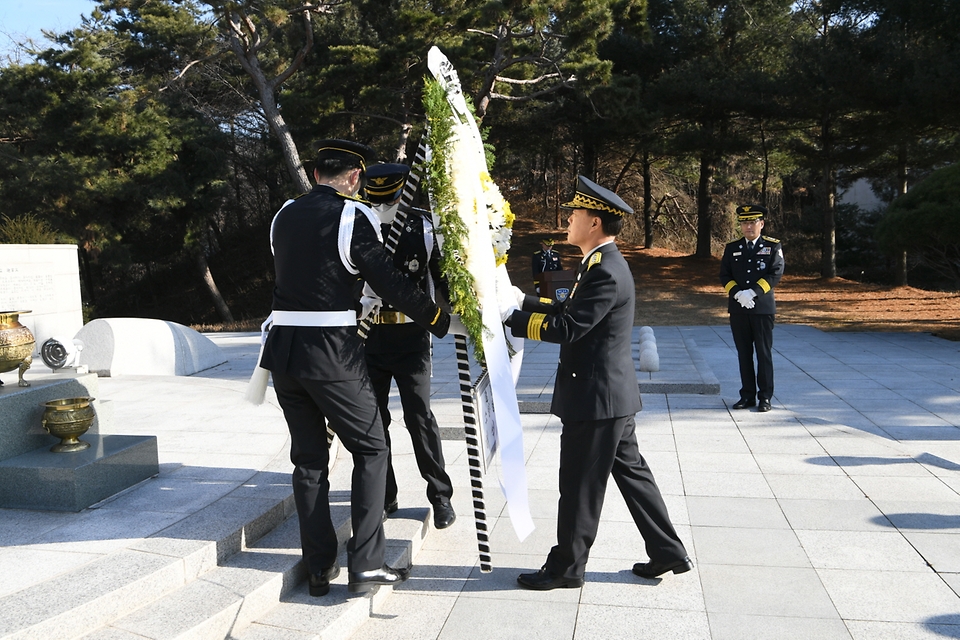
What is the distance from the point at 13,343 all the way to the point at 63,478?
91 cm

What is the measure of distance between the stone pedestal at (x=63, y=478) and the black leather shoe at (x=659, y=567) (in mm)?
2966

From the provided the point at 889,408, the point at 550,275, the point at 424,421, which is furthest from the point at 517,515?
the point at 550,275

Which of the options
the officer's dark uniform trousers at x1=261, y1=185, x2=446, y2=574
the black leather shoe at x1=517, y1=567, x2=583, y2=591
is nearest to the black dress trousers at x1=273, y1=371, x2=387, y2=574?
the officer's dark uniform trousers at x1=261, y1=185, x2=446, y2=574

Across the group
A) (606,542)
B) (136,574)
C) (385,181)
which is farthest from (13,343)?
(606,542)

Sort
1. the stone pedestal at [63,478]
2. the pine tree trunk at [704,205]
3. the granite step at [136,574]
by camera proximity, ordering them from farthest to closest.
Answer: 1. the pine tree trunk at [704,205]
2. the stone pedestal at [63,478]
3. the granite step at [136,574]

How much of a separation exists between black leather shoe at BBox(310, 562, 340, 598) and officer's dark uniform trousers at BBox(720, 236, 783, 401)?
16.4 ft

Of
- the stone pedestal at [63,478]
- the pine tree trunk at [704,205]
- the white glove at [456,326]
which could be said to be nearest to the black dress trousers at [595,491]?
the white glove at [456,326]

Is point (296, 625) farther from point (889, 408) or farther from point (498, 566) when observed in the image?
point (889, 408)

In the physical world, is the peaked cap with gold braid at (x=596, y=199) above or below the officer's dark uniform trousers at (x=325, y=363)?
above

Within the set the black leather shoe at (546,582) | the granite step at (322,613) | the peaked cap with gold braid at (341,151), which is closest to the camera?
the granite step at (322,613)

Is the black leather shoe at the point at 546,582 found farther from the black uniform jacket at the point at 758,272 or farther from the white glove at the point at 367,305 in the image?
the black uniform jacket at the point at 758,272

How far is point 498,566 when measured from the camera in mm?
3844

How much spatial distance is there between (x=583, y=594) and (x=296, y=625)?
1.33 metres

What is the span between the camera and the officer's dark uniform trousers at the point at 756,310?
713 centimetres
